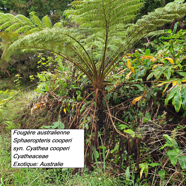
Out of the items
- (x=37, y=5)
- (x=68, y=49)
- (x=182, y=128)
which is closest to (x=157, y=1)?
(x=68, y=49)

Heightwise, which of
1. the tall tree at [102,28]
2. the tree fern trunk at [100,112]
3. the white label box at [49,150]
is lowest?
the white label box at [49,150]

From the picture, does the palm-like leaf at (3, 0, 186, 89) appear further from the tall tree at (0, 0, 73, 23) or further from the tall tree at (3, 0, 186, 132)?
the tall tree at (0, 0, 73, 23)

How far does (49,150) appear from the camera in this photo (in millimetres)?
1337

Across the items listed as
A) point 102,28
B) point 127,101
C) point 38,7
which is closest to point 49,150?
point 127,101

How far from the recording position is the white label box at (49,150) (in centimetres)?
133

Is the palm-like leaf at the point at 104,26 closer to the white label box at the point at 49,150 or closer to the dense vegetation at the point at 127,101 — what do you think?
the dense vegetation at the point at 127,101

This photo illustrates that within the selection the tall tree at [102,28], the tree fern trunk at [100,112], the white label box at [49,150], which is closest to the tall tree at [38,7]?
the tall tree at [102,28]

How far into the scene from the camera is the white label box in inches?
52.3

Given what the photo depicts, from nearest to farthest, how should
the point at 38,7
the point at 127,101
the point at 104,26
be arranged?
1. the point at 104,26
2. the point at 127,101
3. the point at 38,7

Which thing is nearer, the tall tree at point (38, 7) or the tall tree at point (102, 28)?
the tall tree at point (102, 28)

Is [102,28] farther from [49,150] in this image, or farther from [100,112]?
[49,150]

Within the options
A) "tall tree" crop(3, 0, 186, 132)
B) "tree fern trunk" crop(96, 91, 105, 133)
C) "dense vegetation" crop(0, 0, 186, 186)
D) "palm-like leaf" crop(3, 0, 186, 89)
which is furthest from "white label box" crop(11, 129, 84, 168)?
"palm-like leaf" crop(3, 0, 186, 89)

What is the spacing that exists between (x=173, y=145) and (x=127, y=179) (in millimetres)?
454

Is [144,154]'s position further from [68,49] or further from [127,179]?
[68,49]
